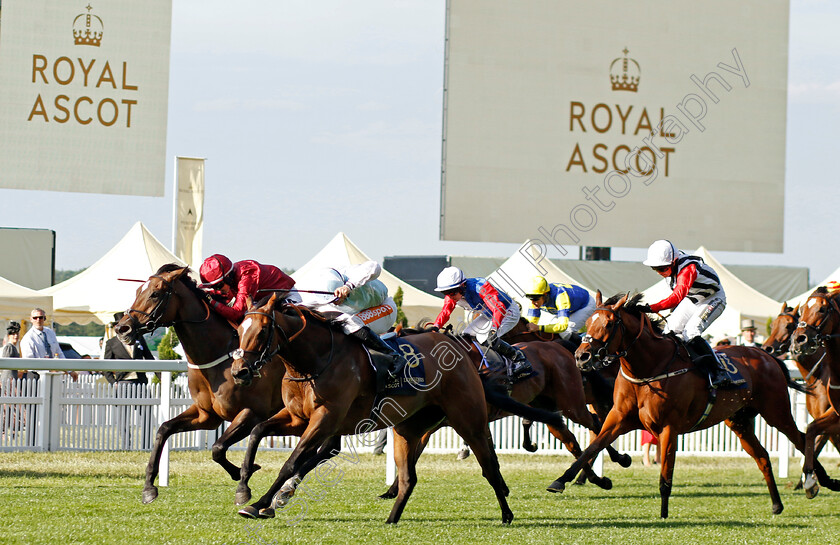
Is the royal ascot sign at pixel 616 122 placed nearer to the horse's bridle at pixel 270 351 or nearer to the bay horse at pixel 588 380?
the bay horse at pixel 588 380

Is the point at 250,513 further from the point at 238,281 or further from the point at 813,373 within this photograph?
the point at 813,373

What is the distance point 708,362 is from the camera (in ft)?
27.9

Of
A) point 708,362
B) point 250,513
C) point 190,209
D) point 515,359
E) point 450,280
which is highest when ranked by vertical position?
point 190,209

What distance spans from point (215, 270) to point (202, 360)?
686 mm

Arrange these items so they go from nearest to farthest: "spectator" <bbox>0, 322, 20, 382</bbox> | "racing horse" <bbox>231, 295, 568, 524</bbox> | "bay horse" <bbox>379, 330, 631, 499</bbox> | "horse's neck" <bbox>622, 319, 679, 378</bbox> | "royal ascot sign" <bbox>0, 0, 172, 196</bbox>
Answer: "racing horse" <bbox>231, 295, 568, 524</bbox> → "horse's neck" <bbox>622, 319, 679, 378</bbox> → "bay horse" <bbox>379, 330, 631, 499</bbox> → "spectator" <bbox>0, 322, 20, 382</bbox> → "royal ascot sign" <bbox>0, 0, 172, 196</bbox>

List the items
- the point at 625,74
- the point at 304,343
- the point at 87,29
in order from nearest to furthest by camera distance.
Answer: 1. the point at 304,343
2. the point at 87,29
3. the point at 625,74

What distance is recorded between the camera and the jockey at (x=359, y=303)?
7.27 metres

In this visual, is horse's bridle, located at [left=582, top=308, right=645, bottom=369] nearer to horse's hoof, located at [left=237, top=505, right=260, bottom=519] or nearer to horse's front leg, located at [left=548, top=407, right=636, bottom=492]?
horse's front leg, located at [left=548, top=407, right=636, bottom=492]

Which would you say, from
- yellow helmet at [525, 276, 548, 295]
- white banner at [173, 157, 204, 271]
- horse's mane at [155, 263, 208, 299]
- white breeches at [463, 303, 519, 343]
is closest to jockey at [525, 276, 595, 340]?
yellow helmet at [525, 276, 548, 295]

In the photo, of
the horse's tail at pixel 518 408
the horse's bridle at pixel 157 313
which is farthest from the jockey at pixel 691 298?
the horse's bridle at pixel 157 313

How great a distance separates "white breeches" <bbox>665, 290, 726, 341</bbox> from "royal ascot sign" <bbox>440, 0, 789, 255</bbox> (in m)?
14.7

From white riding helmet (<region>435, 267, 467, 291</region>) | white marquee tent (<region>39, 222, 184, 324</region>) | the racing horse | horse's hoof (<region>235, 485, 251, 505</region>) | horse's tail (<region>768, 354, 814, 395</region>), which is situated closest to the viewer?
the racing horse

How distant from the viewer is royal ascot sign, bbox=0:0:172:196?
22828 mm

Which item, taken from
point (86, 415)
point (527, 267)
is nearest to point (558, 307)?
point (86, 415)
